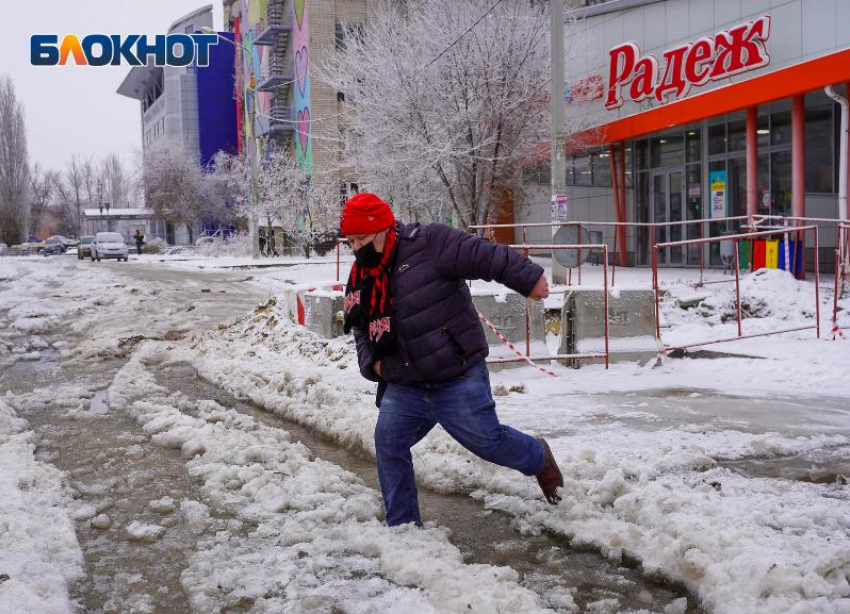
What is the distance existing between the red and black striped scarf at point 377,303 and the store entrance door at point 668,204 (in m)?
20.1

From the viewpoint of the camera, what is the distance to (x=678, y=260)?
76.0 feet

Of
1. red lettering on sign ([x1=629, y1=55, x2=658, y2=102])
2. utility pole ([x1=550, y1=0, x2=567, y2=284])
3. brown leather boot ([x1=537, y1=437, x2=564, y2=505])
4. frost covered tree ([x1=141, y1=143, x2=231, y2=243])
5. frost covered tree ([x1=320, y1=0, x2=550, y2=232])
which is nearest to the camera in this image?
brown leather boot ([x1=537, y1=437, x2=564, y2=505])

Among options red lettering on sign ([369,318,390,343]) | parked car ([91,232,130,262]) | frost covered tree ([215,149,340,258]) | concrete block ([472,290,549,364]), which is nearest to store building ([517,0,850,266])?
concrete block ([472,290,549,364])

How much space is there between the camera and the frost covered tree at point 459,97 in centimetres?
2164

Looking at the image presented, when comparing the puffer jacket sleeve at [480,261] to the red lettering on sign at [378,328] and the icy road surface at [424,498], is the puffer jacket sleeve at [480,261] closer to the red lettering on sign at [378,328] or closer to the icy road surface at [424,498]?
the red lettering on sign at [378,328]

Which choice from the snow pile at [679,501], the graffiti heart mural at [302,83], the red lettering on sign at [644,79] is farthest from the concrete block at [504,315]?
the graffiti heart mural at [302,83]

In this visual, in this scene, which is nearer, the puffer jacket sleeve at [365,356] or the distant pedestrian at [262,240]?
the puffer jacket sleeve at [365,356]

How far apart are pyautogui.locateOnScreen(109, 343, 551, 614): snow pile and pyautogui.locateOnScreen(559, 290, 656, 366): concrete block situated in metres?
4.46

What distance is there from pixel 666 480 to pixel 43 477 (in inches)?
151

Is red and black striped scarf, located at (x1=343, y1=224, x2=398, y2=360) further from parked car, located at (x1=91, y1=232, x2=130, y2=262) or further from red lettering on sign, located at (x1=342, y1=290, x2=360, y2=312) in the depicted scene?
parked car, located at (x1=91, y1=232, x2=130, y2=262)

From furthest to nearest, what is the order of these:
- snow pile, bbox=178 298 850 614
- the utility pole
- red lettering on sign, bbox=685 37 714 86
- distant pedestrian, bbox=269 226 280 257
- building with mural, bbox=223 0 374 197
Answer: building with mural, bbox=223 0 374 197
distant pedestrian, bbox=269 226 280 257
red lettering on sign, bbox=685 37 714 86
the utility pole
snow pile, bbox=178 298 850 614

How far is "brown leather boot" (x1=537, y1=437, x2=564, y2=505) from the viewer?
4.75 meters

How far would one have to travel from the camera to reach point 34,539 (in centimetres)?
444

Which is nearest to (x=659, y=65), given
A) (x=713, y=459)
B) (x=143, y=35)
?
(x=713, y=459)
